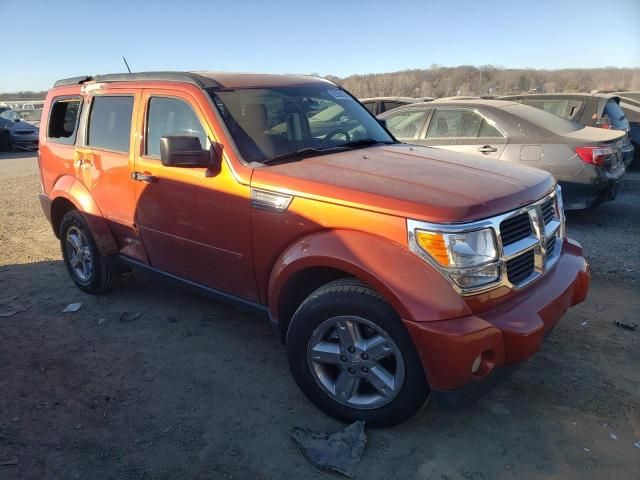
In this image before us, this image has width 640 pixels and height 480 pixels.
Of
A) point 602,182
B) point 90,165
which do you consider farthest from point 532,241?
point 602,182

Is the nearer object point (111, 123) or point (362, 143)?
point (362, 143)

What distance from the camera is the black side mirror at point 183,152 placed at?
3111 millimetres

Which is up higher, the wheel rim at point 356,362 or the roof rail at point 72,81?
the roof rail at point 72,81

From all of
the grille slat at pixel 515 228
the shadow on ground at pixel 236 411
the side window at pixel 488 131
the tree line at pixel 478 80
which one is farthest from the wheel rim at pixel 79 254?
the tree line at pixel 478 80

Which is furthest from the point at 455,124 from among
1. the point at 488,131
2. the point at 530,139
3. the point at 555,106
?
the point at 555,106

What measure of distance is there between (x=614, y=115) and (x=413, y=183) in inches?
305

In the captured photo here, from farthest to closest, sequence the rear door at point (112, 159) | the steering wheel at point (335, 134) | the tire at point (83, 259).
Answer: the tire at point (83, 259) < the rear door at point (112, 159) < the steering wheel at point (335, 134)

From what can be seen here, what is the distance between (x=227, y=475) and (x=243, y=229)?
1404mm

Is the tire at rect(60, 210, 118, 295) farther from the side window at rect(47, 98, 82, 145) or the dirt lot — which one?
the side window at rect(47, 98, 82, 145)

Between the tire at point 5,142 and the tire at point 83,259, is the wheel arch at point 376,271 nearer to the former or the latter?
the tire at point 83,259

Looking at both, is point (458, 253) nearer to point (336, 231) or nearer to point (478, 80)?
point (336, 231)

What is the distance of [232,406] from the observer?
10.0 ft

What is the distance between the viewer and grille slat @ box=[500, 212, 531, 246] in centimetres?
256

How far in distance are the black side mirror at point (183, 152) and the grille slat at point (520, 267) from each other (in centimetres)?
193
